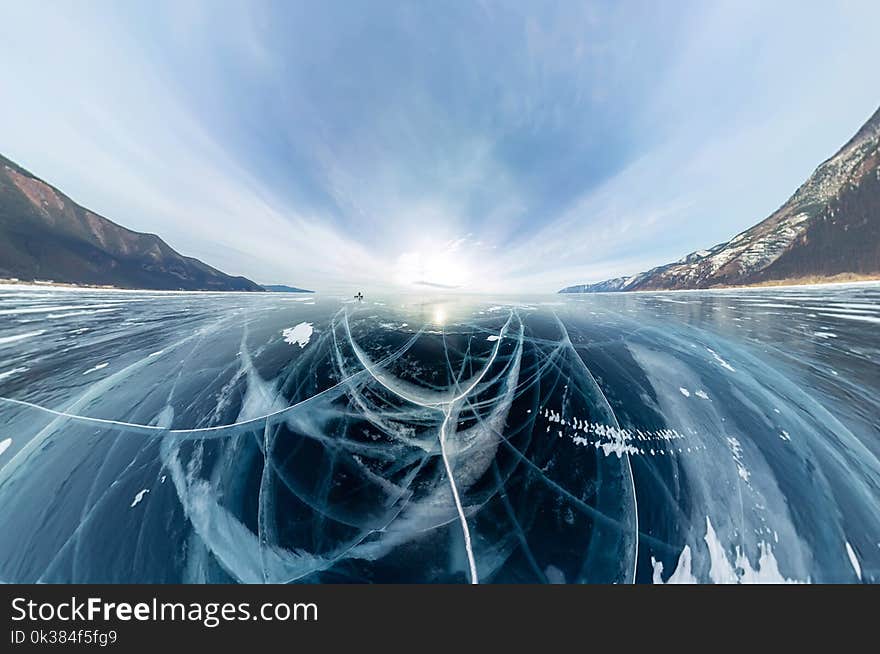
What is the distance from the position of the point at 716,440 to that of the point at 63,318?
19699 mm

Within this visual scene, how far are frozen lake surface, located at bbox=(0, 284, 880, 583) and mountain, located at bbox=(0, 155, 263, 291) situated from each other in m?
69.4

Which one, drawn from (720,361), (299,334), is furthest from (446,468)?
(720,361)

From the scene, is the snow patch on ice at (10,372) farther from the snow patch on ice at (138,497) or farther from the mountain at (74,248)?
the mountain at (74,248)

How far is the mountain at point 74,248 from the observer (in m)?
47.9

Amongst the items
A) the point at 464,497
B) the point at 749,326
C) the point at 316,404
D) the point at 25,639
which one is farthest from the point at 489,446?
the point at 749,326

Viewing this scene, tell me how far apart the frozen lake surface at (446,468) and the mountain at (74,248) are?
228ft

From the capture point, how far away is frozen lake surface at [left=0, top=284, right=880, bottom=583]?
268 cm

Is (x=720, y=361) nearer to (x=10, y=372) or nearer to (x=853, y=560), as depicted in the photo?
(x=853, y=560)

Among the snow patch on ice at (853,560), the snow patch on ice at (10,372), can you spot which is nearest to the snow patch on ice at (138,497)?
the snow patch on ice at (10,372)

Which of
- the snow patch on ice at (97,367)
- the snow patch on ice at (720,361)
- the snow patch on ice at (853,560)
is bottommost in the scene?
the snow patch on ice at (853,560)

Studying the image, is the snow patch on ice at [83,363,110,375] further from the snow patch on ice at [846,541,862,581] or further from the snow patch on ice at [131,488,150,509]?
the snow patch on ice at [846,541,862,581]

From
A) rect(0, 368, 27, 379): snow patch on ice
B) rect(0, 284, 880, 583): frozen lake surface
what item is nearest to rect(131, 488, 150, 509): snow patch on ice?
rect(0, 284, 880, 583): frozen lake surface

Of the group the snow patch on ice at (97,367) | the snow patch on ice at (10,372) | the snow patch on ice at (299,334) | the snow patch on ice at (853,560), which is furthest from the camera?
the snow patch on ice at (299,334)

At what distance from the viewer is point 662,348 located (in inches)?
238
